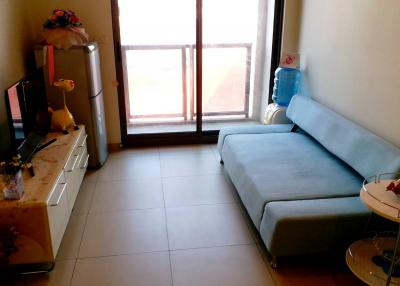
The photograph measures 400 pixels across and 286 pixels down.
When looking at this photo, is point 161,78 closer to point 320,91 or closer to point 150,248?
point 320,91

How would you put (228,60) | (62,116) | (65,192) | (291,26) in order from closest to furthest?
(65,192) < (62,116) < (291,26) < (228,60)

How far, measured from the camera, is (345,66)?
310 centimetres

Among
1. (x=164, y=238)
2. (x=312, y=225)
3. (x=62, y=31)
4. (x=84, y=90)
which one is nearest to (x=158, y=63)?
(x=84, y=90)

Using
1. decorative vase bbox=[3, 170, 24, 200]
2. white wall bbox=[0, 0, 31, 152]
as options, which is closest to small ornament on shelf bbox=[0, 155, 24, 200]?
decorative vase bbox=[3, 170, 24, 200]

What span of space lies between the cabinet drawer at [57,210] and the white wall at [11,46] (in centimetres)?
65

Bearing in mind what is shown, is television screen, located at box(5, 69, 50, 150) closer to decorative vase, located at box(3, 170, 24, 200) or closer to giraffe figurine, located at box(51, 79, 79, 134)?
giraffe figurine, located at box(51, 79, 79, 134)

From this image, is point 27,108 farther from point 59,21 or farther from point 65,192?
point 59,21

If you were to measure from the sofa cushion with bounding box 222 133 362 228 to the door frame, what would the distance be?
0.92 metres

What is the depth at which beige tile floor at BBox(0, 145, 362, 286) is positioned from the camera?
2266mm

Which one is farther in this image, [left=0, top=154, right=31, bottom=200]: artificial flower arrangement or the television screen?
the television screen

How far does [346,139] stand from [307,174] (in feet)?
1.32

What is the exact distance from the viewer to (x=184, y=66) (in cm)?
434

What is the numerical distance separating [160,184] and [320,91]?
5.85 ft

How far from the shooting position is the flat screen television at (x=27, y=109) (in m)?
2.34
